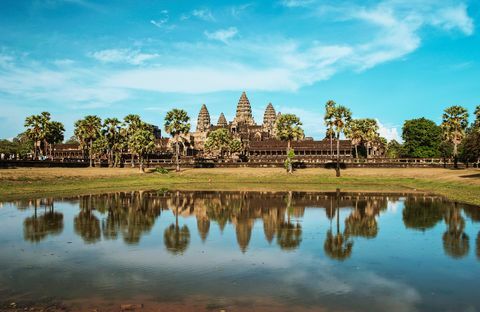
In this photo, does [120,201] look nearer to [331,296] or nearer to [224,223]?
[224,223]

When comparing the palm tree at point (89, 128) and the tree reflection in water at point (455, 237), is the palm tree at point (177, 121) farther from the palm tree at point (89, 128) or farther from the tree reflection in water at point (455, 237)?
the tree reflection in water at point (455, 237)

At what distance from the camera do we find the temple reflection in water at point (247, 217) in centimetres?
2253

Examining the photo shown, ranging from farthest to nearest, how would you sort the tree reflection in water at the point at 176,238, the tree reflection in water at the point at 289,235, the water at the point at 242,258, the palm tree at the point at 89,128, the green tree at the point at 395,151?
1. the green tree at the point at 395,151
2. the palm tree at the point at 89,128
3. the tree reflection in water at the point at 289,235
4. the tree reflection in water at the point at 176,238
5. the water at the point at 242,258

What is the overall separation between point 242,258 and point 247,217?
1235 centimetres

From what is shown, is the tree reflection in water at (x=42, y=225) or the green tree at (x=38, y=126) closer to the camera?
the tree reflection in water at (x=42, y=225)

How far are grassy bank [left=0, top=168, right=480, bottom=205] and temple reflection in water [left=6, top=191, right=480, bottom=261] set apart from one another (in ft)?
24.6

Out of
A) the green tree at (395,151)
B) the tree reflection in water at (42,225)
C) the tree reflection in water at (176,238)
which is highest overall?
the green tree at (395,151)

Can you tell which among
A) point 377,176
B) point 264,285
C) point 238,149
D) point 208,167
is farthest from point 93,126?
point 264,285

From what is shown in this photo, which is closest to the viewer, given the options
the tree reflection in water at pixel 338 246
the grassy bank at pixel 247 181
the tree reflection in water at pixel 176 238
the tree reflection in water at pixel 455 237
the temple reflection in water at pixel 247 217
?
the tree reflection in water at pixel 338 246

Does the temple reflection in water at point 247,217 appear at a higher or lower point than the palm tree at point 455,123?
lower

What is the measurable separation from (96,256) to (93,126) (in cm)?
8046

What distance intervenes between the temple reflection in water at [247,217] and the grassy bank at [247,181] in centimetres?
750

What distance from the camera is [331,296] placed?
13.2m

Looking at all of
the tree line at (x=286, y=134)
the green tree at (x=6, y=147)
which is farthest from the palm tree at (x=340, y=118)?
the green tree at (x=6, y=147)
